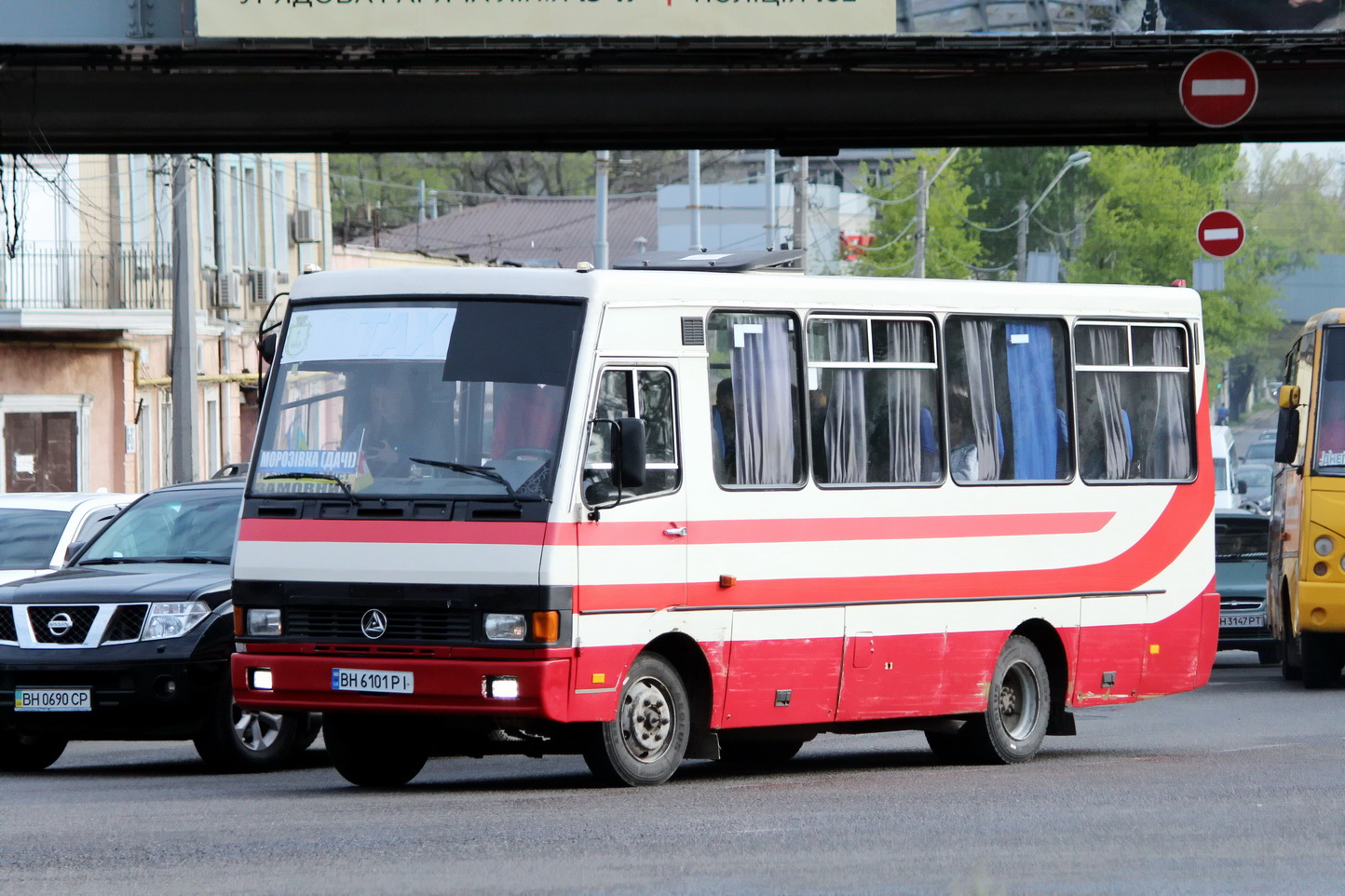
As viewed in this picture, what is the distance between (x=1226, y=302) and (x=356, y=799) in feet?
219

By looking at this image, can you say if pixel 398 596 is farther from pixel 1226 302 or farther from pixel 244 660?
pixel 1226 302

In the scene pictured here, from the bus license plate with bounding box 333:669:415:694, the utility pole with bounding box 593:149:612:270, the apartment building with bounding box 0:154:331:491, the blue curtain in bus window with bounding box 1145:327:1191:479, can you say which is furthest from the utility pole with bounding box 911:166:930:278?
the bus license plate with bounding box 333:669:415:694

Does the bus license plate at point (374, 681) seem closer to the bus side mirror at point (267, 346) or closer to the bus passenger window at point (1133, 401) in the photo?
the bus side mirror at point (267, 346)

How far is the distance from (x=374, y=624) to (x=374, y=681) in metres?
0.28

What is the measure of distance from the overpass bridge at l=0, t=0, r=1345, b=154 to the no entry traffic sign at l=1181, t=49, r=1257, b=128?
182 mm

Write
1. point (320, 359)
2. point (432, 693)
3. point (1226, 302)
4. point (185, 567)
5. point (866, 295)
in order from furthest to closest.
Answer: point (1226, 302) → point (185, 567) → point (866, 295) → point (320, 359) → point (432, 693)

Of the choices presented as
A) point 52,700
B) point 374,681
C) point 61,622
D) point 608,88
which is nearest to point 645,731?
point 374,681

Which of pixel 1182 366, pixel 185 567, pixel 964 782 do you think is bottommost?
pixel 964 782

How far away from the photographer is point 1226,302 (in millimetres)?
75375

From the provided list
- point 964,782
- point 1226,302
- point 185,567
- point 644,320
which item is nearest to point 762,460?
point 644,320

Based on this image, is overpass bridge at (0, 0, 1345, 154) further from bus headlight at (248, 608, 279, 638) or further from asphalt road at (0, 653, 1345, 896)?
bus headlight at (248, 608, 279, 638)

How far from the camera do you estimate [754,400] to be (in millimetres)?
12781

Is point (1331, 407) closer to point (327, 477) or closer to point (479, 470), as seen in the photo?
point (479, 470)

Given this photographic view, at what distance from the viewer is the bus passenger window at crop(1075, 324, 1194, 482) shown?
48.9 ft
